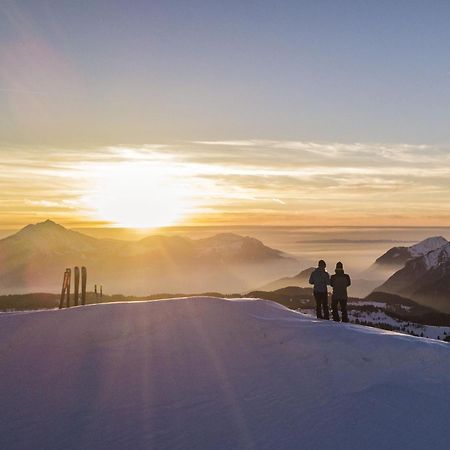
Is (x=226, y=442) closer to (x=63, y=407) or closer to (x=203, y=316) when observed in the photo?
(x=63, y=407)

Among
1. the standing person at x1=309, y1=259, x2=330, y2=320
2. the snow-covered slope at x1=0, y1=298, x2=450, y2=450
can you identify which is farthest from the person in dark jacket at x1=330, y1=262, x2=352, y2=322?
the snow-covered slope at x1=0, y1=298, x2=450, y2=450

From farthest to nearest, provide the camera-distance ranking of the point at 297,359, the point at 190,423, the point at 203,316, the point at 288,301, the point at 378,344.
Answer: the point at 288,301 → the point at 203,316 → the point at 378,344 → the point at 297,359 → the point at 190,423

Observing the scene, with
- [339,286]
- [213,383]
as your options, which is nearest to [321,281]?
[339,286]

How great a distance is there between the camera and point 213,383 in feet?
31.7

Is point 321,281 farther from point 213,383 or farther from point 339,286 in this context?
point 213,383

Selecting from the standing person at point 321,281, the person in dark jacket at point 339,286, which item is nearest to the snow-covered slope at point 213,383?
the standing person at point 321,281

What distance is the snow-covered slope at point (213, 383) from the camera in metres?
7.80

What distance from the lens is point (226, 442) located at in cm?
756

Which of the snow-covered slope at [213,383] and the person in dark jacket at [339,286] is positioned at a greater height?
the person in dark jacket at [339,286]

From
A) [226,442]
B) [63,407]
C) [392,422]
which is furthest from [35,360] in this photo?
[392,422]

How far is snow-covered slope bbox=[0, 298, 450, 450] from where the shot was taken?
7.80m

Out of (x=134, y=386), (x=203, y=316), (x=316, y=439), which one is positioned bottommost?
(x=316, y=439)

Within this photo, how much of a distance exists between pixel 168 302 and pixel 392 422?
7.99m

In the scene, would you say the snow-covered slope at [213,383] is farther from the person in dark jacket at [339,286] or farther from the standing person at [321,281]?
the person in dark jacket at [339,286]
